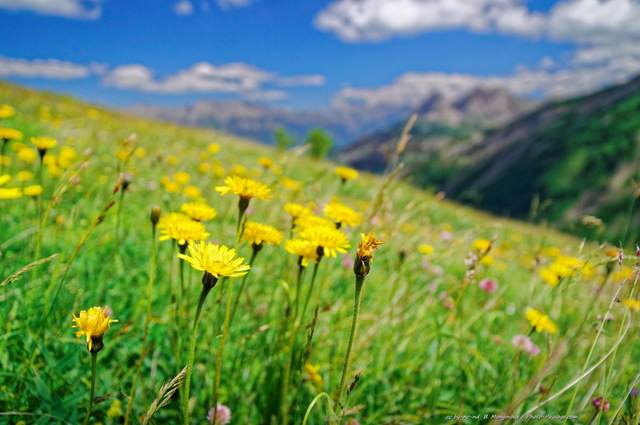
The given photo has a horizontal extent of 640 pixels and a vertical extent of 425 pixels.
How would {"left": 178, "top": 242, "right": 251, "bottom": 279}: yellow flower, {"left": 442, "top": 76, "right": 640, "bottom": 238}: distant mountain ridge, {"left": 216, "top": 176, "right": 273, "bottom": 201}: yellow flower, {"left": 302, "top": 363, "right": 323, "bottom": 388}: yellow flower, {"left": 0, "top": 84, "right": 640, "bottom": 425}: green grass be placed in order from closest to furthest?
{"left": 178, "top": 242, "right": 251, "bottom": 279}: yellow flower, {"left": 216, "top": 176, "right": 273, "bottom": 201}: yellow flower, {"left": 0, "top": 84, "right": 640, "bottom": 425}: green grass, {"left": 302, "top": 363, "right": 323, "bottom": 388}: yellow flower, {"left": 442, "top": 76, "right": 640, "bottom": 238}: distant mountain ridge

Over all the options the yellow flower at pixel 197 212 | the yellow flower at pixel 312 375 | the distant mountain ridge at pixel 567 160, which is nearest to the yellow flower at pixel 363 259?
the yellow flower at pixel 197 212

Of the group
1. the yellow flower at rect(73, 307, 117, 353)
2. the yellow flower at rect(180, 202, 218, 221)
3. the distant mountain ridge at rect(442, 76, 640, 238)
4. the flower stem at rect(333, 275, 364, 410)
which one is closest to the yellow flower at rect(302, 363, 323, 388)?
the flower stem at rect(333, 275, 364, 410)

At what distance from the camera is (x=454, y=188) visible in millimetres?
115250

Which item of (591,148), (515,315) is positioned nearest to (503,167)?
(591,148)

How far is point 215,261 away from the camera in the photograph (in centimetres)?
92

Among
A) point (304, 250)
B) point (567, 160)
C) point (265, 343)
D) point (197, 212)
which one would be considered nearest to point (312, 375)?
point (265, 343)

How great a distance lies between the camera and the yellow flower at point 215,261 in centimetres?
88

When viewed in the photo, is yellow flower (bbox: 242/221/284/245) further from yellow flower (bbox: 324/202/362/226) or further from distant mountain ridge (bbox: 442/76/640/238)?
distant mountain ridge (bbox: 442/76/640/238)

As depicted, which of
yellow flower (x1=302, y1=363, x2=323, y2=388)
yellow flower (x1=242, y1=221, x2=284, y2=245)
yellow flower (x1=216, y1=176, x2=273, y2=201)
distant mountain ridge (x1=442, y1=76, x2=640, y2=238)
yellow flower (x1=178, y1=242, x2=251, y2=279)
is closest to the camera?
yellow flower (x1=178, y1=242, x2=251, y2=279)

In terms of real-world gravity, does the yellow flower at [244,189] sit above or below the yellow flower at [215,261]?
above

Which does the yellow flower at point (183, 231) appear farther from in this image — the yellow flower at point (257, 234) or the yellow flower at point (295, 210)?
the yellow flower at point (295, 210)

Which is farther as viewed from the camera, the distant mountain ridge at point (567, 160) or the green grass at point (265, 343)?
the distant mountain ridge at point (567, 160)

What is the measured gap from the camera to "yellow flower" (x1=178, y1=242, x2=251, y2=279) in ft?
2.90

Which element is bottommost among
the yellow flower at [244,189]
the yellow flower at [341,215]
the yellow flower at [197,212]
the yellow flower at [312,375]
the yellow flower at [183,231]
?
the yellow flower at [312,375]
